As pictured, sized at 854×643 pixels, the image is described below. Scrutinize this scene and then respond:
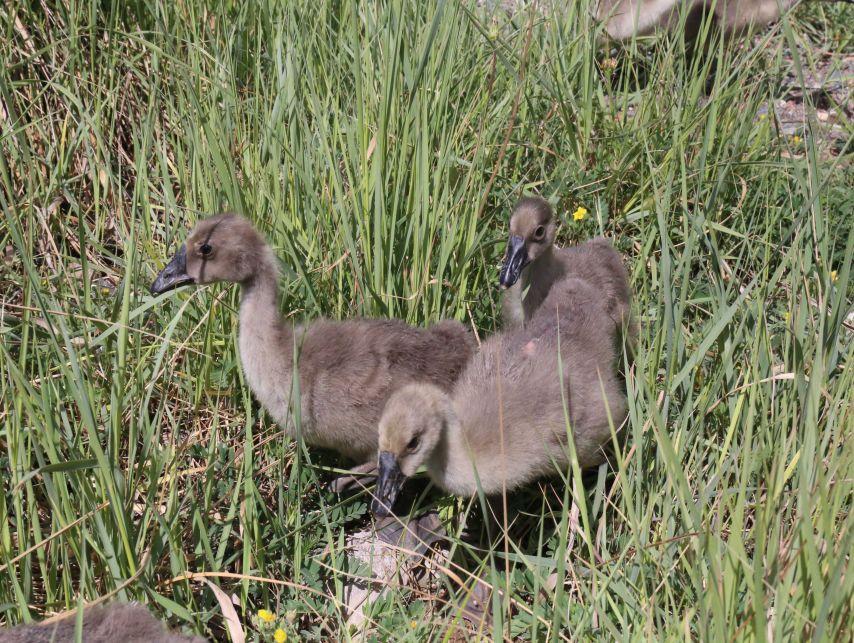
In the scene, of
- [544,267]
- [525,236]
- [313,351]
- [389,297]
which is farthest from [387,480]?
[544,267]

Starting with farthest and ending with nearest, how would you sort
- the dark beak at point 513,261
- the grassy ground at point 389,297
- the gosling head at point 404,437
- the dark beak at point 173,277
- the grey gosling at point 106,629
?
1. the dark beak at point 513,261
2. the dark beak at point 173,277
3. the gosling head at point 404,437
4. the grassy ground at point 389,297
5. the grey gosling at point 106,629

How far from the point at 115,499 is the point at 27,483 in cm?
36

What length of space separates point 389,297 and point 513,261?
518 millimetres

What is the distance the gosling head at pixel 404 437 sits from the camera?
10.7 feet

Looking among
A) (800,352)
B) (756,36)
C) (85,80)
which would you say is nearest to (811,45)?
(756,36)

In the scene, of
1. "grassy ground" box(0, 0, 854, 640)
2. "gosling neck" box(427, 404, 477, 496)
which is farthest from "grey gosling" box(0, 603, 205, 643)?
"gosling neck" box(427, 404, 477, 496)

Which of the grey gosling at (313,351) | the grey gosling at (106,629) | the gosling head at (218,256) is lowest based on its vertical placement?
the grey gosling at (106,629)

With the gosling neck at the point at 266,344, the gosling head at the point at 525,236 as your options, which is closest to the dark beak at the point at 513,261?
the gosling head at the point at 525,236

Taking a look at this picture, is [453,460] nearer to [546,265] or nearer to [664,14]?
[546,265]

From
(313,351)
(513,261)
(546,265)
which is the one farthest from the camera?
(546,265)

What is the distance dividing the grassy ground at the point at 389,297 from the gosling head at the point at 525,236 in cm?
23

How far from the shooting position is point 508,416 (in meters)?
3.45

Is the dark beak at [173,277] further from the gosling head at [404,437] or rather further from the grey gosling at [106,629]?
the grey gosling at [106,629]

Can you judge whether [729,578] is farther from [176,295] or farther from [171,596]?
[176,295]
